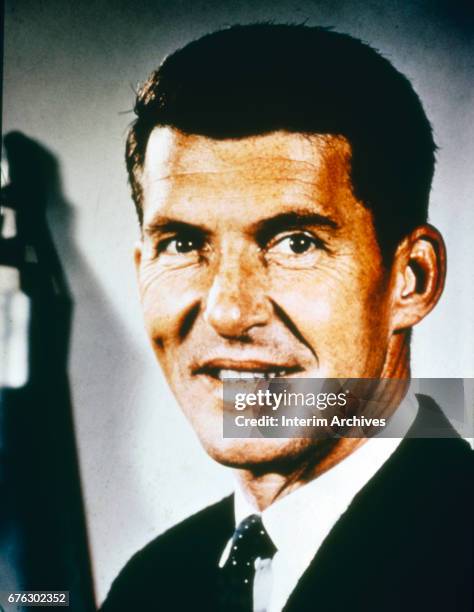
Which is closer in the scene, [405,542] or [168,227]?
[405,542]

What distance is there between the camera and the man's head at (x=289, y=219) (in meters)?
1.26

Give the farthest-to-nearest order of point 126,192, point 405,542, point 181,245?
point 126,192 → point 181,245 → point 405,542

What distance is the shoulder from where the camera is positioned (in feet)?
4.47

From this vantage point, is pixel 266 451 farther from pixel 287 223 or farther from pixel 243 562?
pixel 287 223

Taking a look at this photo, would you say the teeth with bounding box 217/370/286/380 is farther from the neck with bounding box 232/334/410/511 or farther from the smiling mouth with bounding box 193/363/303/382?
the neck with bounding box 232/334/410/511

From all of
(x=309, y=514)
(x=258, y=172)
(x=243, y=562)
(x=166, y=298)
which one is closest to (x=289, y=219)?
(x=258, y=172)

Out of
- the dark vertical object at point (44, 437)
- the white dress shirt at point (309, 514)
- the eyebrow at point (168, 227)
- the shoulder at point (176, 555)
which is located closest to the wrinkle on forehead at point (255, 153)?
the eyebrow at point (168, 227)

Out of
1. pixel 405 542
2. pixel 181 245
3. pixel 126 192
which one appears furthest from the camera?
pixel 126 192

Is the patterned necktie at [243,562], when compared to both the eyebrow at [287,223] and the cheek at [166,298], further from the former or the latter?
the eyebrow at [287,223]

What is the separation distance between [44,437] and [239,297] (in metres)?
0.62

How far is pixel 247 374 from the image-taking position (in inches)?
51.0

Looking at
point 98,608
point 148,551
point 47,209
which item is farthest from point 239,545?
point 47,209

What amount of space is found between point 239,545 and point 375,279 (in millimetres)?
643

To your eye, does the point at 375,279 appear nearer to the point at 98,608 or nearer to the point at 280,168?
the point at 280,168
